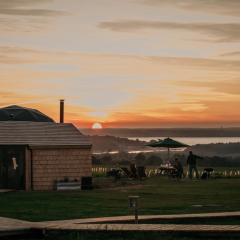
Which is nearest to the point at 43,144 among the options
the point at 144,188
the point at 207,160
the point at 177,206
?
the point at 144,188

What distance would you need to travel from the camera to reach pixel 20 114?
126 ft

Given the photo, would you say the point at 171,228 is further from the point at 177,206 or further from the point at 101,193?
the point at 101,193

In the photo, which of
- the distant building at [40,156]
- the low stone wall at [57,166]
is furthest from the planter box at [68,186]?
the low stone wall at [57,166]

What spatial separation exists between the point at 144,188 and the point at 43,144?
17.0ft

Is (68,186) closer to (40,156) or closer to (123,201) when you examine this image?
(40,156)

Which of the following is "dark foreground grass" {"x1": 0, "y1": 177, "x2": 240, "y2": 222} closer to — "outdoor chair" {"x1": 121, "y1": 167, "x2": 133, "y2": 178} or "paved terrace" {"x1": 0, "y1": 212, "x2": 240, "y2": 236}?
"paved terrace" {"x1": 0, "y1": 212, "x2": 240, "y2": 236}

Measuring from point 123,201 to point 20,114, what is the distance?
1531cm

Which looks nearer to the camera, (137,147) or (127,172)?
(127,172)

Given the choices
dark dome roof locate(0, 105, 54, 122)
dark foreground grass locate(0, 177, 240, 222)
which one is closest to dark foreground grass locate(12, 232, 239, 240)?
dark foreground grass locate(0, 177, 240, 222)

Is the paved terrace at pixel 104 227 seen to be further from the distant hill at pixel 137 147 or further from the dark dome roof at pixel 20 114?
the distant hill at pixel 137 147

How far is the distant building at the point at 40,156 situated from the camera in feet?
107

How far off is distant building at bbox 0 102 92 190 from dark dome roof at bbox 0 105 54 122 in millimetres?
2882

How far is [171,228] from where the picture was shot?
51.5ft

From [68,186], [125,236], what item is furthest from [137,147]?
[125,236]
